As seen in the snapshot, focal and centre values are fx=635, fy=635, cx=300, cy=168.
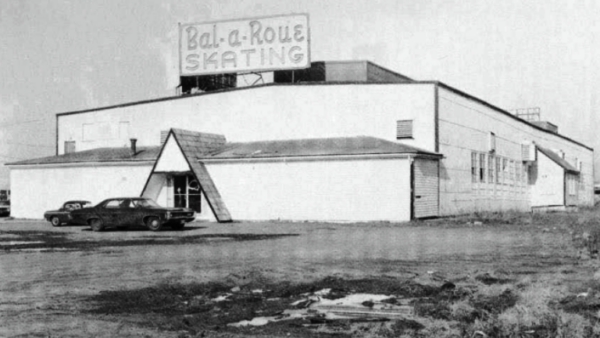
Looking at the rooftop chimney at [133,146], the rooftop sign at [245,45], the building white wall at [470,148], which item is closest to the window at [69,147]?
the rooftop chimney at [133,146]

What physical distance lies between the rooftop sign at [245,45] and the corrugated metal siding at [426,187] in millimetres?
9687

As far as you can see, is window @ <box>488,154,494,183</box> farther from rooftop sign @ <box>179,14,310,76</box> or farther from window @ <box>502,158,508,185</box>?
rooftop sign @ <box>179,14,310,76</box>

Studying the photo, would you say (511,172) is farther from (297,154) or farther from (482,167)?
(297,154)

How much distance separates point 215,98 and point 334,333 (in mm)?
30326

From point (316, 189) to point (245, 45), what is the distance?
1142cm

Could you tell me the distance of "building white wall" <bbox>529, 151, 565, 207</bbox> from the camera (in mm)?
46438

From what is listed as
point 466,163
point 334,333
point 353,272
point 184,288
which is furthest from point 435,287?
point 466,163

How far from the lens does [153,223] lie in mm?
24969

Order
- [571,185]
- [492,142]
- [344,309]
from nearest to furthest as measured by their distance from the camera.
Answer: [344,309] < [492,142] < [571,185]

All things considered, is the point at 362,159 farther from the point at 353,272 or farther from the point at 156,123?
the point at 353,272

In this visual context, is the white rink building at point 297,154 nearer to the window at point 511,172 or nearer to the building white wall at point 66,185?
the building white wall at point 66,185

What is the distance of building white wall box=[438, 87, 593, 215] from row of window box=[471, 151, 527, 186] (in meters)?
0.33

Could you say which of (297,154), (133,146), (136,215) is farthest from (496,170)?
(136,215)

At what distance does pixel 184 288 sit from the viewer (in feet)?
32.1
